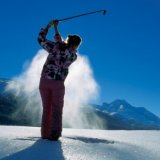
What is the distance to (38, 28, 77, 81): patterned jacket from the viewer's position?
8555mm

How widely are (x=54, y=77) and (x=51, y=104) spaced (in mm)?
613

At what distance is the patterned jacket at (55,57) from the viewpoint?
855 cm

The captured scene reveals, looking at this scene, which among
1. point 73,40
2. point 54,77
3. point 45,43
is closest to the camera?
point 45,43

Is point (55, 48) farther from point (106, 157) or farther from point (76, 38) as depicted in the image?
point (106, 157)

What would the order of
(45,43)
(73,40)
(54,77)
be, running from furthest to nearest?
(73,40) → (54,77) → (45,43)

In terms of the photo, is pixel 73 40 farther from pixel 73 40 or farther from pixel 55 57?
pixel 55 57

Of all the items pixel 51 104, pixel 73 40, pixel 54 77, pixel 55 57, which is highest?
pixel 73 40

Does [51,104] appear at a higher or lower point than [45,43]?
lower

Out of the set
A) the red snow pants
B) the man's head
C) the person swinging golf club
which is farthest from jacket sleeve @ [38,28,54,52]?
the red snow pants

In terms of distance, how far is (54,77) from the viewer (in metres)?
8.63

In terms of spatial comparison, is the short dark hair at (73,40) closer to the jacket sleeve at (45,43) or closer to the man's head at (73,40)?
the man's head at (73,40)

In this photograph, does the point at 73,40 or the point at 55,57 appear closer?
the point at 55,57

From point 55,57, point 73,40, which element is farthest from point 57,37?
point 55,57

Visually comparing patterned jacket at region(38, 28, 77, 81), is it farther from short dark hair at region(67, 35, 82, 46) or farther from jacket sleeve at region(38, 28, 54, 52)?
short dark hair at region(67, 35, 82, 46)
